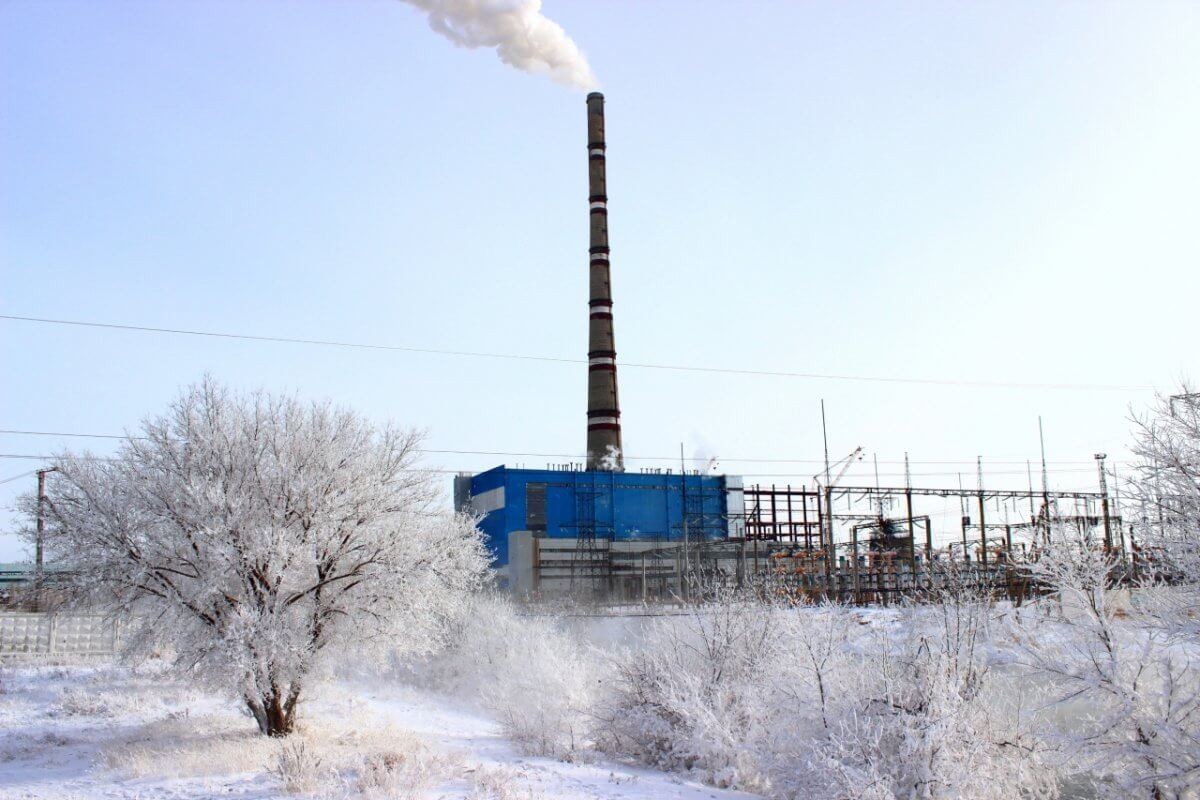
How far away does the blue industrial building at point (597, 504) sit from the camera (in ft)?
179

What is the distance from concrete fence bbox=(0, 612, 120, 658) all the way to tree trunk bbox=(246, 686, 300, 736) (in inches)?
528

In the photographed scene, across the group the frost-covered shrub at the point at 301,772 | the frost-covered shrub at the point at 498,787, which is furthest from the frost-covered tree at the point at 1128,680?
the frost-covered shrub at the point at 301,772

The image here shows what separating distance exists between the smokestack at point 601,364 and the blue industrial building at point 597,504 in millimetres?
1299

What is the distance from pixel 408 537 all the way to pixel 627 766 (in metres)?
5.96

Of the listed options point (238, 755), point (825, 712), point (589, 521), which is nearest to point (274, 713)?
point (238, 755)

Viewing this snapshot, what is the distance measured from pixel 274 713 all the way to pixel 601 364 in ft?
126

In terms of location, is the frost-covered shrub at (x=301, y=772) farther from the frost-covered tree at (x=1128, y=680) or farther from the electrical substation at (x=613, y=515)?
the electrical substation at (x=613, y=515)

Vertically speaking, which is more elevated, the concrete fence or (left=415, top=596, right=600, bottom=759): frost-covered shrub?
the concrete fence

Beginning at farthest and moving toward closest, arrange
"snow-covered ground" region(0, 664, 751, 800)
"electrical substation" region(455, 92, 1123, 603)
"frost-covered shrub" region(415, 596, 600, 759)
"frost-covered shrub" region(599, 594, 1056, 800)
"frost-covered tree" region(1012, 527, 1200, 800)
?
"electrical substation" region(455, 92, 1123, 603)
"frost-covered shrub" region(415, 596, 600, 759)
"snow-covered ground" region(0, 664, 751, 800)
"frost-covered shrub" region(599, 594, 1056, 800)
"frost-covered tree" region(1012, 527, 1200, 800)

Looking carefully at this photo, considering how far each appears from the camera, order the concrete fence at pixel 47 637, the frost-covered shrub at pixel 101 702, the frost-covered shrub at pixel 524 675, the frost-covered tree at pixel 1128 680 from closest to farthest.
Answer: the frost-covered tree at pixel 1128 680
the frost-covered shrub at pixel 524 675
the frost-covered shrub at pixel 101 702
the concrete fence at pixel 47 637

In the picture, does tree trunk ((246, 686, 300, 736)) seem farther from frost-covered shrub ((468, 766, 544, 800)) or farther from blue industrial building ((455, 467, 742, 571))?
blue industrial building ((455, 467, 742, 571))

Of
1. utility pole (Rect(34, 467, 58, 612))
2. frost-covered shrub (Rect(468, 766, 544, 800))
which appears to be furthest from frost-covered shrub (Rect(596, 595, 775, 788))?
utility pole (Rect(34, 467, 58, 612))

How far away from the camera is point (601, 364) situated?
182 ft

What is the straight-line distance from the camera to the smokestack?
183ft
